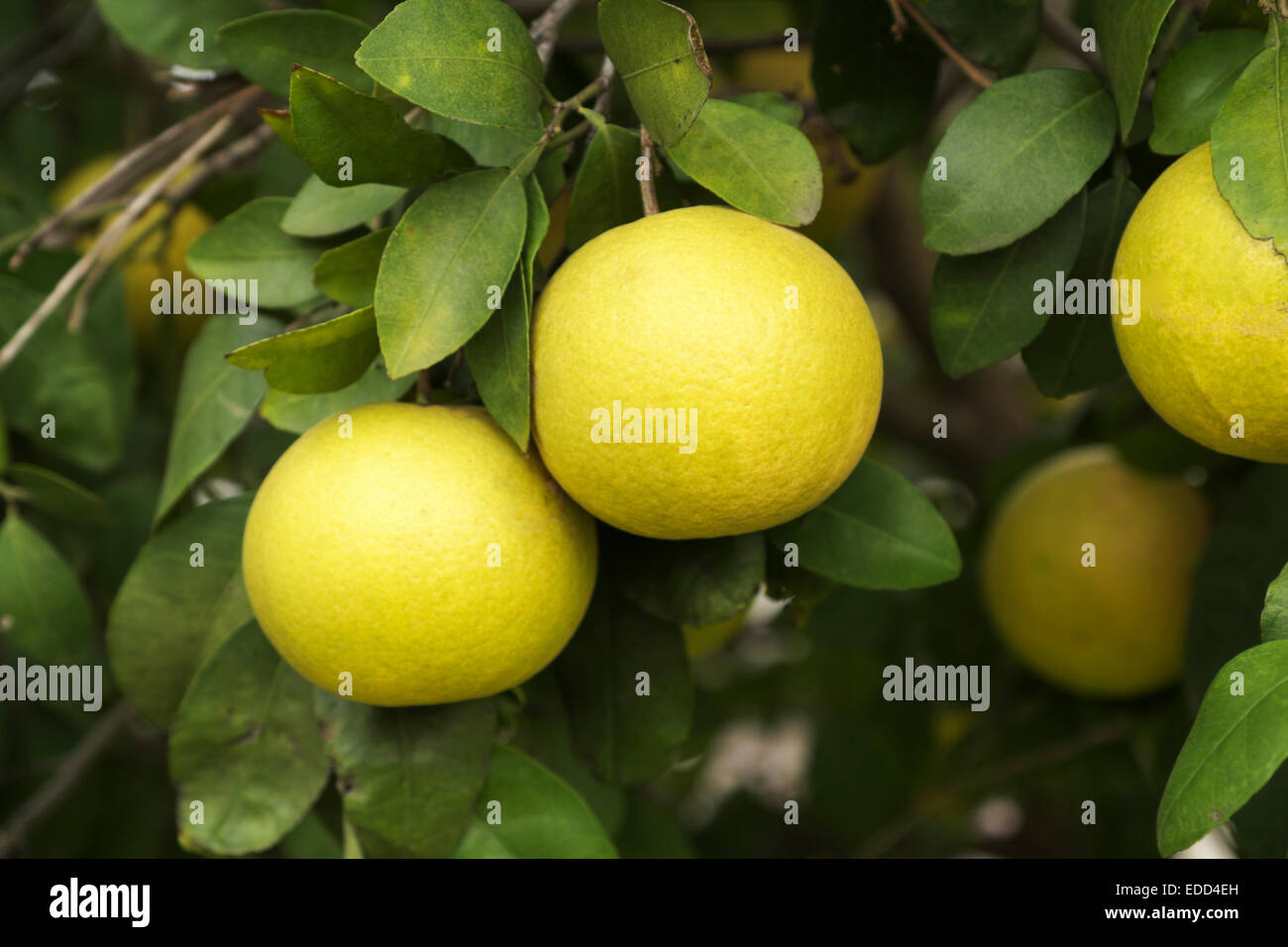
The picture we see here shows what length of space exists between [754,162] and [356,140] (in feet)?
0.82

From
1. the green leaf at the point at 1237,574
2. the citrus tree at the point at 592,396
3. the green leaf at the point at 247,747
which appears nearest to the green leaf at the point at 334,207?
the citrus tree at the point at 592,396

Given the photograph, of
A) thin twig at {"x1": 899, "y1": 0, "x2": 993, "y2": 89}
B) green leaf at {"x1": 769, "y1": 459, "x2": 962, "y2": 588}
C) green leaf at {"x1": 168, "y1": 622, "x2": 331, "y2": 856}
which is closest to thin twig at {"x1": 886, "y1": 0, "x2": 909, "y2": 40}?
thin twig at {"x1": 899, "y1": 0, "x2": 993, "y2": 89}

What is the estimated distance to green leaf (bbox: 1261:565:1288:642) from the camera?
2.20 ft

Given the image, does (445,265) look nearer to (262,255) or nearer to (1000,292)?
(262,255)

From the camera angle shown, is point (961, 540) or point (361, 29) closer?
point (361, 29)

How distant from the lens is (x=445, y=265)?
72cm

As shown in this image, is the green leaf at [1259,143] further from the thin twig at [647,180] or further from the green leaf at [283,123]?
the green leaf at [283,123]

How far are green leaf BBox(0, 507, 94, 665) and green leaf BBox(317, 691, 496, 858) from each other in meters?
0.35
